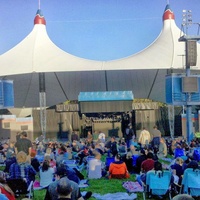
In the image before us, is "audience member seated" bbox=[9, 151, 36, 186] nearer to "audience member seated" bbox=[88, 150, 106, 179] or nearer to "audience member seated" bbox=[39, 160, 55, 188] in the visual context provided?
"audience member seated" bbox=[39, 160, 55, 188]

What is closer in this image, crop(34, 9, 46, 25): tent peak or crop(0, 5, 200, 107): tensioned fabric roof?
crop(0, 5, 200, 107): tensioned fabric roof

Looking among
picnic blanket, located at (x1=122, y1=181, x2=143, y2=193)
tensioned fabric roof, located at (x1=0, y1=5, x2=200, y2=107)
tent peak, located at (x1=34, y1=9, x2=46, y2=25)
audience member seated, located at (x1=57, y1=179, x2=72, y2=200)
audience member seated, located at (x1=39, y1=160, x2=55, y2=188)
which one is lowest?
picnic blanket, located at (x1=122, y1=181, x2=143, y2=193)

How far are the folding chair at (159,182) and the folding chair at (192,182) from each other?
0.29 meters

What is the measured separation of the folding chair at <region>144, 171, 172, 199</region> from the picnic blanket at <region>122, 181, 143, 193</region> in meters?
0.74

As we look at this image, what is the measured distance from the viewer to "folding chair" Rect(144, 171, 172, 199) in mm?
5886

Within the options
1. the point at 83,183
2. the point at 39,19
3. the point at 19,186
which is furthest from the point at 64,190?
the point at 39,19

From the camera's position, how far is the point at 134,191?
22.1 feet

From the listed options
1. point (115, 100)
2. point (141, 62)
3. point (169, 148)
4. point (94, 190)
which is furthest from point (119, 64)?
point (94, 190)

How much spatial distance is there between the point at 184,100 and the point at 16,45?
1527 cm

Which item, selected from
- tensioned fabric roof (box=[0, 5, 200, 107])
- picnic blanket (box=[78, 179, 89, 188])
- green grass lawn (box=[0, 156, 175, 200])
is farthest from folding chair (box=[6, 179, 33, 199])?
tensioned fabric roof (box=[0, 5, 200, 107])

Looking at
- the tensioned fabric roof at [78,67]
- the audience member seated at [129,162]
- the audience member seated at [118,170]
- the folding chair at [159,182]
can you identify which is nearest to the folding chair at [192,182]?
the folding chair at [159,182]

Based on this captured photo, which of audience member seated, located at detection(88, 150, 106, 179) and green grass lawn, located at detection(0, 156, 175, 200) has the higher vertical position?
audience member seated, located at detection(88, 150, 106, 179)

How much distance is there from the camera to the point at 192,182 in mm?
5664

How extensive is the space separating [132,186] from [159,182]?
4.17ft
